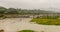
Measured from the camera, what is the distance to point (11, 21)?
2973mm

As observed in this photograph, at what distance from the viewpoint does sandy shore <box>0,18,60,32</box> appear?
2.76m

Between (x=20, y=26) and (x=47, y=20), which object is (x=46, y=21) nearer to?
(x=47, y=20)

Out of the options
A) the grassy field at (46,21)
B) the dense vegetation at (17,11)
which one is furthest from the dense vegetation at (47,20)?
the dense vegetation at (17,11)

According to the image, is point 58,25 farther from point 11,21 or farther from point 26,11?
point 11,21

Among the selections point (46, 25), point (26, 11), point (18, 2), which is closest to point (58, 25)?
point (46, 25)

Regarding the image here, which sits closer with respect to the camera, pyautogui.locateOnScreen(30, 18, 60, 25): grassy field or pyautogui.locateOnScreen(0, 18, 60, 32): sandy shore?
pyautogui.locateOnScreen(0, 18, 60, 32): sandy shore

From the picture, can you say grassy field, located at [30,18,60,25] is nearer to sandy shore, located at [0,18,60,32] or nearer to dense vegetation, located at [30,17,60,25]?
dense vegetation, located at [30,17,60,25]

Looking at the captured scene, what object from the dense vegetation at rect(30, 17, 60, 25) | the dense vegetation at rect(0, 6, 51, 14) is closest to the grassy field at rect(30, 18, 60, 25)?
the dense vegetation at rect(30, 17, 60, 25)

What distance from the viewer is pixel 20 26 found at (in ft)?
9.27

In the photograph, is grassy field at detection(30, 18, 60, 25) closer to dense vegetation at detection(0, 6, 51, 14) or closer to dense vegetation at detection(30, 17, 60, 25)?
dense vegetation at detection(30, 17, 60, 25)

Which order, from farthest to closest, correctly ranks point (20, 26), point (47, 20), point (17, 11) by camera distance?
point (47, 20)
point (17, 11)
point (20, 26)

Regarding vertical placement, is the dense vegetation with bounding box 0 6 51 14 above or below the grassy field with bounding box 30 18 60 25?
above

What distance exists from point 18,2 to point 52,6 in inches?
26.4

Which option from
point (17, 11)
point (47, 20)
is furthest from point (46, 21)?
point (17, 11)
